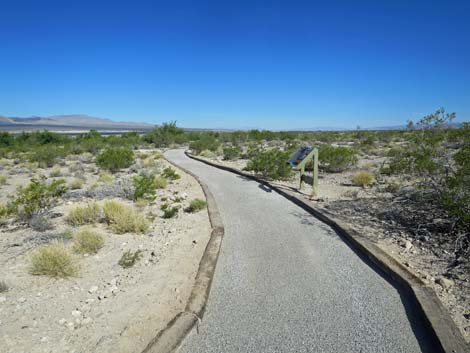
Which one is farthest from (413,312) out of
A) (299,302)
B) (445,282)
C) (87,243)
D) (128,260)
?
(87,243)

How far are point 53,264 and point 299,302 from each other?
3532 mm

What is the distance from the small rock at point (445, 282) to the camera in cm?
362

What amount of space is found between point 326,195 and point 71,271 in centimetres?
725

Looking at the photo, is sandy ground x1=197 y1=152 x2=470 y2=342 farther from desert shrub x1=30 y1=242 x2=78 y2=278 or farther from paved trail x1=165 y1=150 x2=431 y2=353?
desert shrub x1=30 y1=242 x2=78 y2=278

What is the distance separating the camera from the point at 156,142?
43031 millimetres

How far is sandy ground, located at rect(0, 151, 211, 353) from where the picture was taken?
2938mm

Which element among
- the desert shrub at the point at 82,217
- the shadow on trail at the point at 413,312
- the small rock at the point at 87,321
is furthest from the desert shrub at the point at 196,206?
the small rock at the point at 87,321

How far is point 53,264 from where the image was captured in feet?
14.0

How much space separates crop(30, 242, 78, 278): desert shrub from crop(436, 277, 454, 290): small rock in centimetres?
501

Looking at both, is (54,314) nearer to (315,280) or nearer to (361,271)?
(315,280)

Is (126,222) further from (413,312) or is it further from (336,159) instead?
(336,159)

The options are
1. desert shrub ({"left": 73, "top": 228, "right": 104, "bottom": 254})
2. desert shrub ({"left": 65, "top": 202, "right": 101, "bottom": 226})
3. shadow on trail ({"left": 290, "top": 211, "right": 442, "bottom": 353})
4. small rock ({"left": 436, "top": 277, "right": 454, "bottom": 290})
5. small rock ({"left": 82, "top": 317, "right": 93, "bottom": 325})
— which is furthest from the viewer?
desert shrub ({"left": 65, "top": 202, "right": 101, "bottom": 226})

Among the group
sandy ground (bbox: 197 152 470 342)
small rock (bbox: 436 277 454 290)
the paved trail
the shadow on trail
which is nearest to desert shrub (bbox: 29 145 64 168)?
sandy ground (bbox: 197 152 470 342)

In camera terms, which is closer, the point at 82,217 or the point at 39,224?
the point at 39,224
